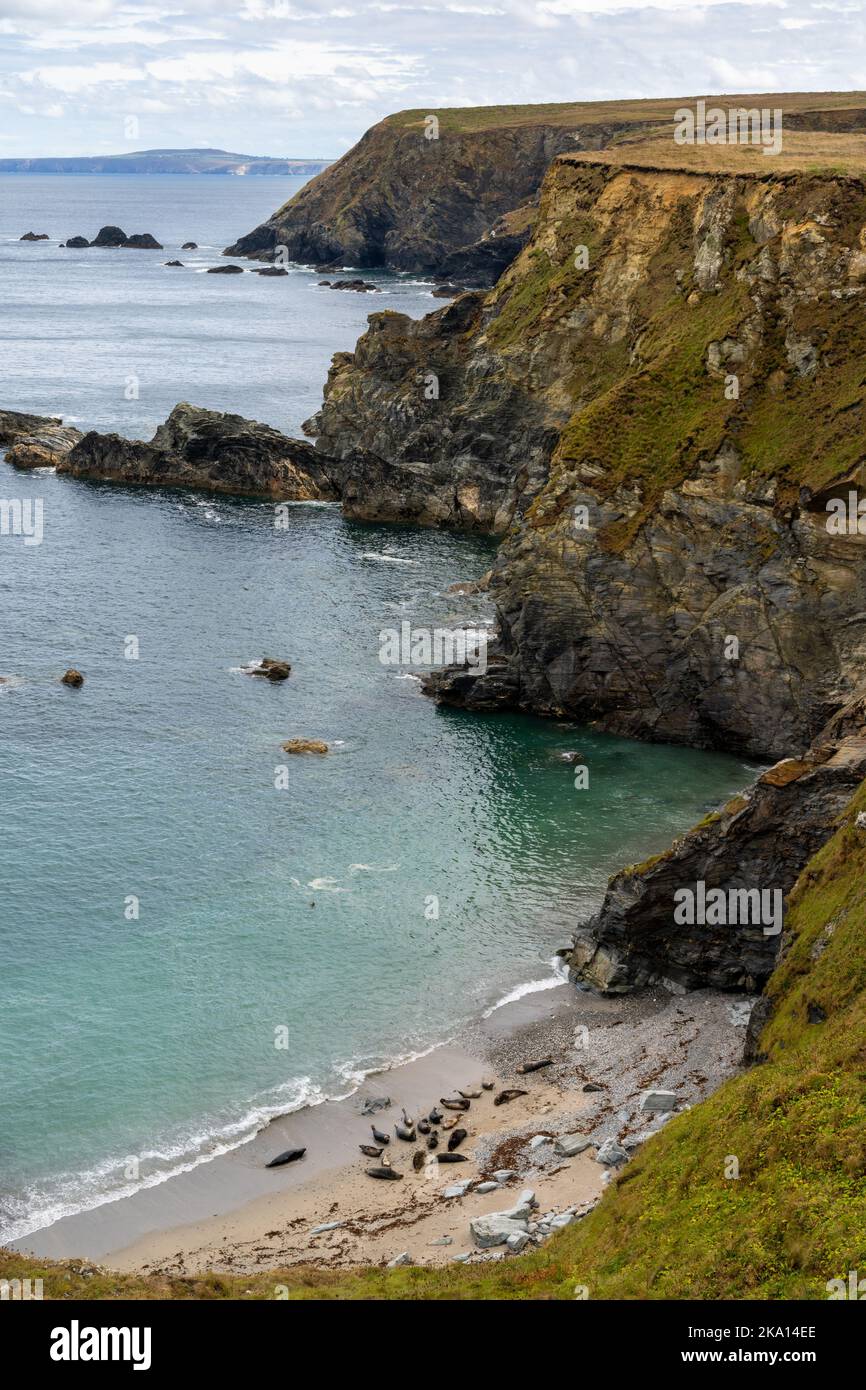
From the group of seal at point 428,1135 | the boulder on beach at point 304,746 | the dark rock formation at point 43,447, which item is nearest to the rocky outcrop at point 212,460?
the dark rock formation at point 43,447

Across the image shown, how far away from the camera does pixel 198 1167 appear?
51.7 m

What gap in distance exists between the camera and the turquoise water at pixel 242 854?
185ft

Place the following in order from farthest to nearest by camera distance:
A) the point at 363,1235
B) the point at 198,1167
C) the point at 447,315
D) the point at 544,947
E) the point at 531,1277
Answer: the point at 447,315 < the point at 544,947 < the point at 198,1167 < the point at 363,1235 < the point at 531,1277

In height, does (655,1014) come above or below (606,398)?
below

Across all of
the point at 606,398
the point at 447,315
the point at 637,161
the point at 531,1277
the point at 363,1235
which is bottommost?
the point at 363,1235

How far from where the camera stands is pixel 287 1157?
52.2 m

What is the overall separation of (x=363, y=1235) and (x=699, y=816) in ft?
122

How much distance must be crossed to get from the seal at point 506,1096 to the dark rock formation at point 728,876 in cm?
820

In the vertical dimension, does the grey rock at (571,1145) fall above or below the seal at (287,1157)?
above

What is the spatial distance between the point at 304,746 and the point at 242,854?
518 inches

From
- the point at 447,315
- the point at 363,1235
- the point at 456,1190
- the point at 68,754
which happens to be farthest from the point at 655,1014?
the point at 447,315

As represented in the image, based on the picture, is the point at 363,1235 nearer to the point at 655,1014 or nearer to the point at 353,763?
the point at 655,1014

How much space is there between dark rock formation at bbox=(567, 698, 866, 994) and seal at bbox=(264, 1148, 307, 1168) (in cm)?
1649

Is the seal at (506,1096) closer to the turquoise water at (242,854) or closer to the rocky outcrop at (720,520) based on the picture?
the turquoise water at (242,854)
